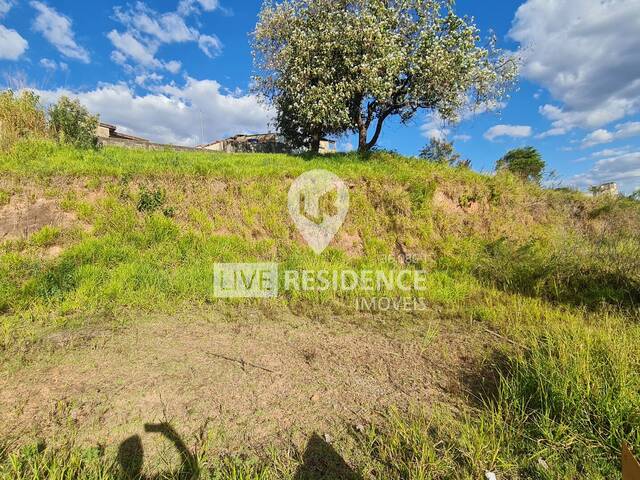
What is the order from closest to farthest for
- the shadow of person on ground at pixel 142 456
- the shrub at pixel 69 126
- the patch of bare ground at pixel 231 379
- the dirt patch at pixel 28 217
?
1. the shadow of person on ground at pixel 142 456
2. the patch of bare ground at pixel 231 379
3. the dirt patch at pixel 28 217
4. the shrub at pixel 69 126

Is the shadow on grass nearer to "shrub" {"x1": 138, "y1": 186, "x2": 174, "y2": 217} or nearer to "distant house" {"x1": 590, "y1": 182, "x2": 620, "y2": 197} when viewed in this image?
"shrub" {"x1": 138, "y1": 186, "x2": 174, "y2": 217}

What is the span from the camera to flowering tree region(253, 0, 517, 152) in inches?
389

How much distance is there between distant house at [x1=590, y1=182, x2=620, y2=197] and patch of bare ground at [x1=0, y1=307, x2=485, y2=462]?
9568 millimetres

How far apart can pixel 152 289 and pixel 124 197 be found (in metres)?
2.58

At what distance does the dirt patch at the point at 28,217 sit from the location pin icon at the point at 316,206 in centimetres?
436

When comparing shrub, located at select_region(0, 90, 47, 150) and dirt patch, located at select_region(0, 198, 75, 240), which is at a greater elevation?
shrub, located at select_region(0, 90, 47, 150)

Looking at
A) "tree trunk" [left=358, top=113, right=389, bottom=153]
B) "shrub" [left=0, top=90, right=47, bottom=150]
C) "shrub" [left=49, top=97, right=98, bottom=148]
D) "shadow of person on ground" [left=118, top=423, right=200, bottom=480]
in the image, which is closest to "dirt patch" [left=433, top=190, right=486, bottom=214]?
"tree trunk" [left=358, top=113, right=389, bottom=153]

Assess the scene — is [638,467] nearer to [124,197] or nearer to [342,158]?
[124,197]

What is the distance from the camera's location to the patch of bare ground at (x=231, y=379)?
2.58 m

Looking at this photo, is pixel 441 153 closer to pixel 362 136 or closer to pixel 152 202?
pixel 362 136

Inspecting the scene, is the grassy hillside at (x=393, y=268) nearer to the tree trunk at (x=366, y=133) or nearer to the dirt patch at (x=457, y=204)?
the dirt patch at (x=457, y=204)

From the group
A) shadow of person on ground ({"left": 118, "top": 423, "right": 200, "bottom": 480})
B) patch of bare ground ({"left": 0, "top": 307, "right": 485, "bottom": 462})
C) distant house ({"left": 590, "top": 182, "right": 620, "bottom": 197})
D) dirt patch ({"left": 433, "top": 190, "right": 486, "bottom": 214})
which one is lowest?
shadow of person on ground ({"left": 118, "top": 423, "right": 200, "bottom": 480})

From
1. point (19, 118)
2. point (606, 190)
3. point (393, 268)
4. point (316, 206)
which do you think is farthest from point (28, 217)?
point (606, 190)

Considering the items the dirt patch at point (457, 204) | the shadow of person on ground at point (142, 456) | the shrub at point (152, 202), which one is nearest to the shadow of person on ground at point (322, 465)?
the shadow of person on ground at point (142, 456)
